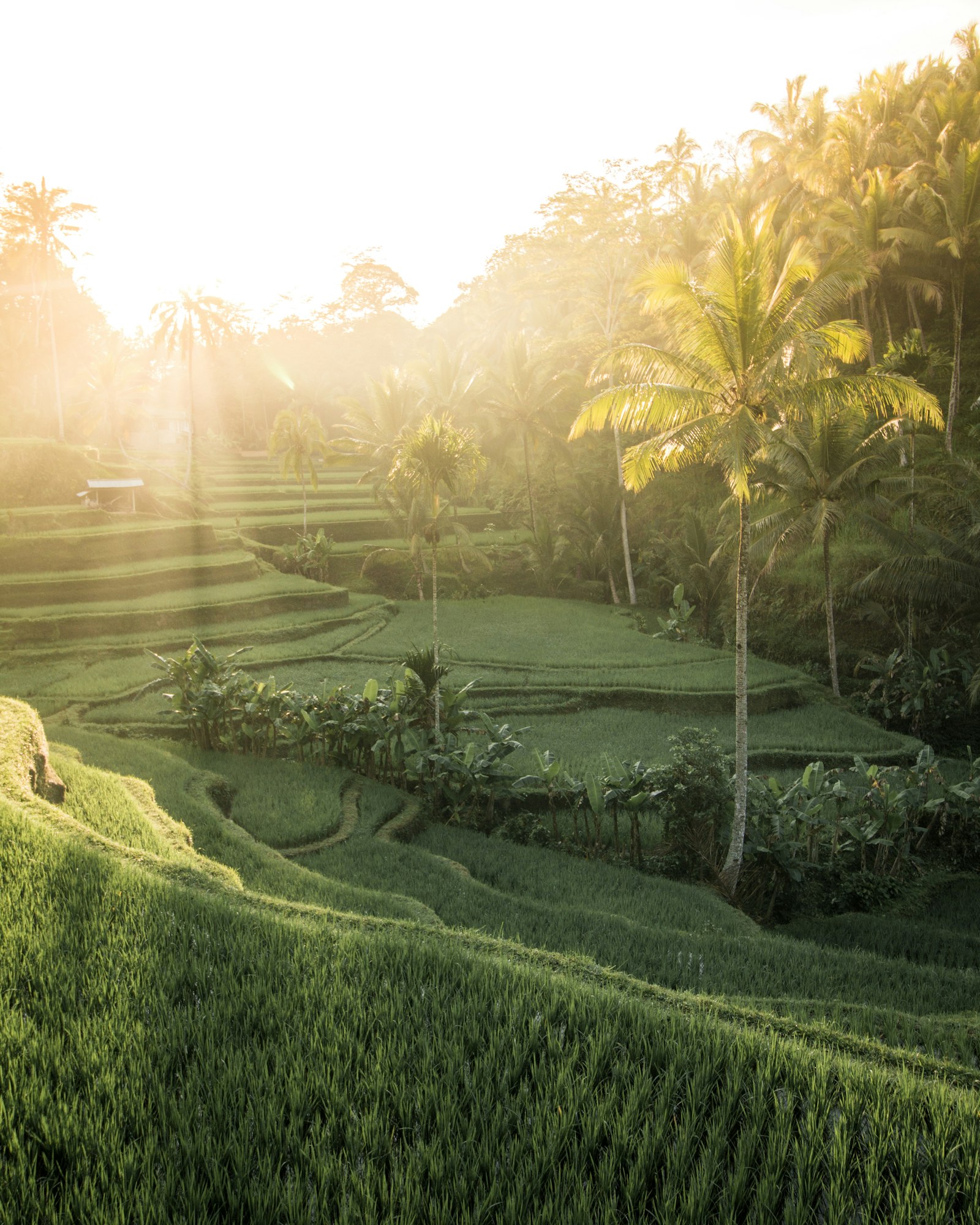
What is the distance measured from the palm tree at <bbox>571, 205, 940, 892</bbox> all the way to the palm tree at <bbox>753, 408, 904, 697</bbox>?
15.8 ft

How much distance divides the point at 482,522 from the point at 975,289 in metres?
15.7

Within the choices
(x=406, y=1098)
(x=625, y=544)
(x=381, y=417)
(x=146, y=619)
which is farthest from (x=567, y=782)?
(x=381, y=417)

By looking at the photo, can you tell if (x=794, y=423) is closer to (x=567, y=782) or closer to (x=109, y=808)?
(x=567, y=782)

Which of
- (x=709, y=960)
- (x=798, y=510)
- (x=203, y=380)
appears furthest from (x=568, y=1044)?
(x=203, y=380)

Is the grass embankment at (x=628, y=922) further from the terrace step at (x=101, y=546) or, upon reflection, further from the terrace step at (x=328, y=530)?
the terrace step at (x=328, y=530)

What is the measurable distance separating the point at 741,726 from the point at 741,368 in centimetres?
334

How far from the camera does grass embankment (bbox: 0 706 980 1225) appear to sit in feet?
6.38

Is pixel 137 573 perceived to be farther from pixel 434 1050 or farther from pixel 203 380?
pixel 203 380

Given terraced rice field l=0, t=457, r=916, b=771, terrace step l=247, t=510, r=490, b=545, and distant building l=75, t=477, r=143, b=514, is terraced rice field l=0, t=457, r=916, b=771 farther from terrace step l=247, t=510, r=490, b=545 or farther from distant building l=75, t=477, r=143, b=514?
terrace step l=247, t=510, r=490, b=545

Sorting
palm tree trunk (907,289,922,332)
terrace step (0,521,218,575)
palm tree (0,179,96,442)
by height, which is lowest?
terrace step (0,521,218,575)

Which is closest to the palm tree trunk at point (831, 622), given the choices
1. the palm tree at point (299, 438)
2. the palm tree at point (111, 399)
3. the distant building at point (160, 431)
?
the palm tree at point (299, 438)

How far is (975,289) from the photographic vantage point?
1927 cm

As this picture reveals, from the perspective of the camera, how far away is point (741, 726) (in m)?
7.06

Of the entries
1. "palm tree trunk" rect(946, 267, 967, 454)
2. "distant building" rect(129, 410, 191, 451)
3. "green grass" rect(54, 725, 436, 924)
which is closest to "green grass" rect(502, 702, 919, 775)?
"green grass" rect(54, 725, 436, 924)
